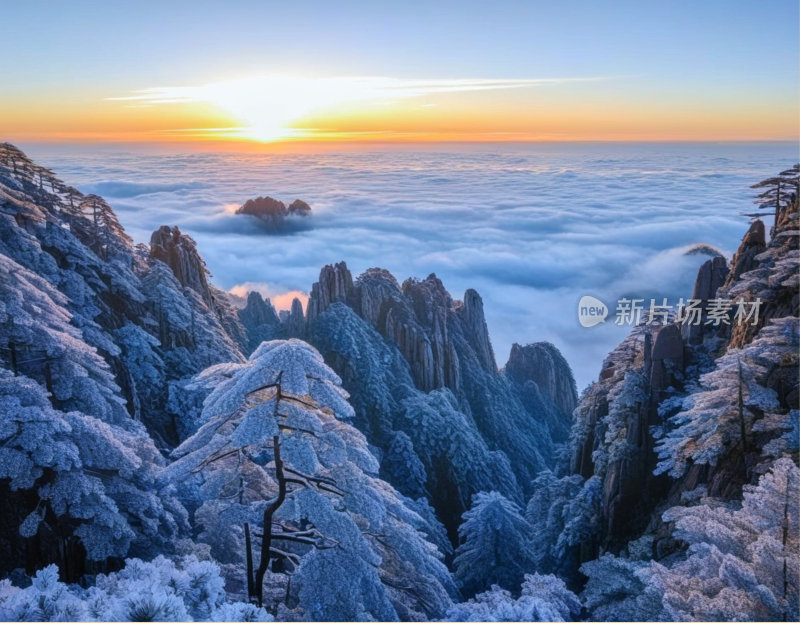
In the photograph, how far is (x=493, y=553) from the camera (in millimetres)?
22781

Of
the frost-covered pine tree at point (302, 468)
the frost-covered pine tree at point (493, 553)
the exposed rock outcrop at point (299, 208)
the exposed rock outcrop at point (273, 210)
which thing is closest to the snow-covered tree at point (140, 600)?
the frost-covered pine tree at point (302, 468)

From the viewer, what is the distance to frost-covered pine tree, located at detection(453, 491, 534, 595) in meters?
22.6

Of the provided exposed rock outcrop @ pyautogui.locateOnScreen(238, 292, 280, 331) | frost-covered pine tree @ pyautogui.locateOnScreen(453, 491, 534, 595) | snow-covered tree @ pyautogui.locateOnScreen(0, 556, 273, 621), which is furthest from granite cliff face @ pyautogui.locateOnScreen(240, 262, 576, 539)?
snow-covered tree @ pyautogui.locateOnScreen(0, 556, 273, 621)

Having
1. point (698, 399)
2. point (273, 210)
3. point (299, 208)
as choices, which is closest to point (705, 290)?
point (698, 399)

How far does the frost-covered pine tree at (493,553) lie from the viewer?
74.0 feet

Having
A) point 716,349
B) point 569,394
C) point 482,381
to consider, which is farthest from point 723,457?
point 569,394

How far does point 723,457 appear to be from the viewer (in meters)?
17.7

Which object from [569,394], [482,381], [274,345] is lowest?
[569,394]

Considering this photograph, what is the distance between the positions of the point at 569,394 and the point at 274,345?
63.9 metres

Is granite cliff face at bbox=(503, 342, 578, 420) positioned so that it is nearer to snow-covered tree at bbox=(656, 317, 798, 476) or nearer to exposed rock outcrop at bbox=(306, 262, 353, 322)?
exposed rock outcrop at bbox=(306, 262, 353, 322)

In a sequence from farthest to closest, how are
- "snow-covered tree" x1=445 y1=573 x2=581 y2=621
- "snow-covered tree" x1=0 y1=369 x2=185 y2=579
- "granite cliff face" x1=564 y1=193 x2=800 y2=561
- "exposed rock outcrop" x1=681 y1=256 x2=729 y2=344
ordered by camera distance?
"exposed rock outcrop" x1=681 y1=256 x2=729 y2=344 → "granite cliff face" x1=564 y1=193 x2=800 y2=561 → "snow-covered tree" x1=0 y1=369 x2=185 y2=579 → "snow-covered tree" x1=445 y1=573 x2=581 y2=621

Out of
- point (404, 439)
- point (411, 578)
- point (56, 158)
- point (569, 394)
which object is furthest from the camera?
point (569, 394)

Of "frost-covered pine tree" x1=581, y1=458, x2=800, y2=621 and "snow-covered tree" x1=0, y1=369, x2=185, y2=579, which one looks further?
"snow-covered tree" x1=0, y1=369, x2=185, y2=579

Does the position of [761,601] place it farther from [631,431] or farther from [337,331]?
[337,331]
